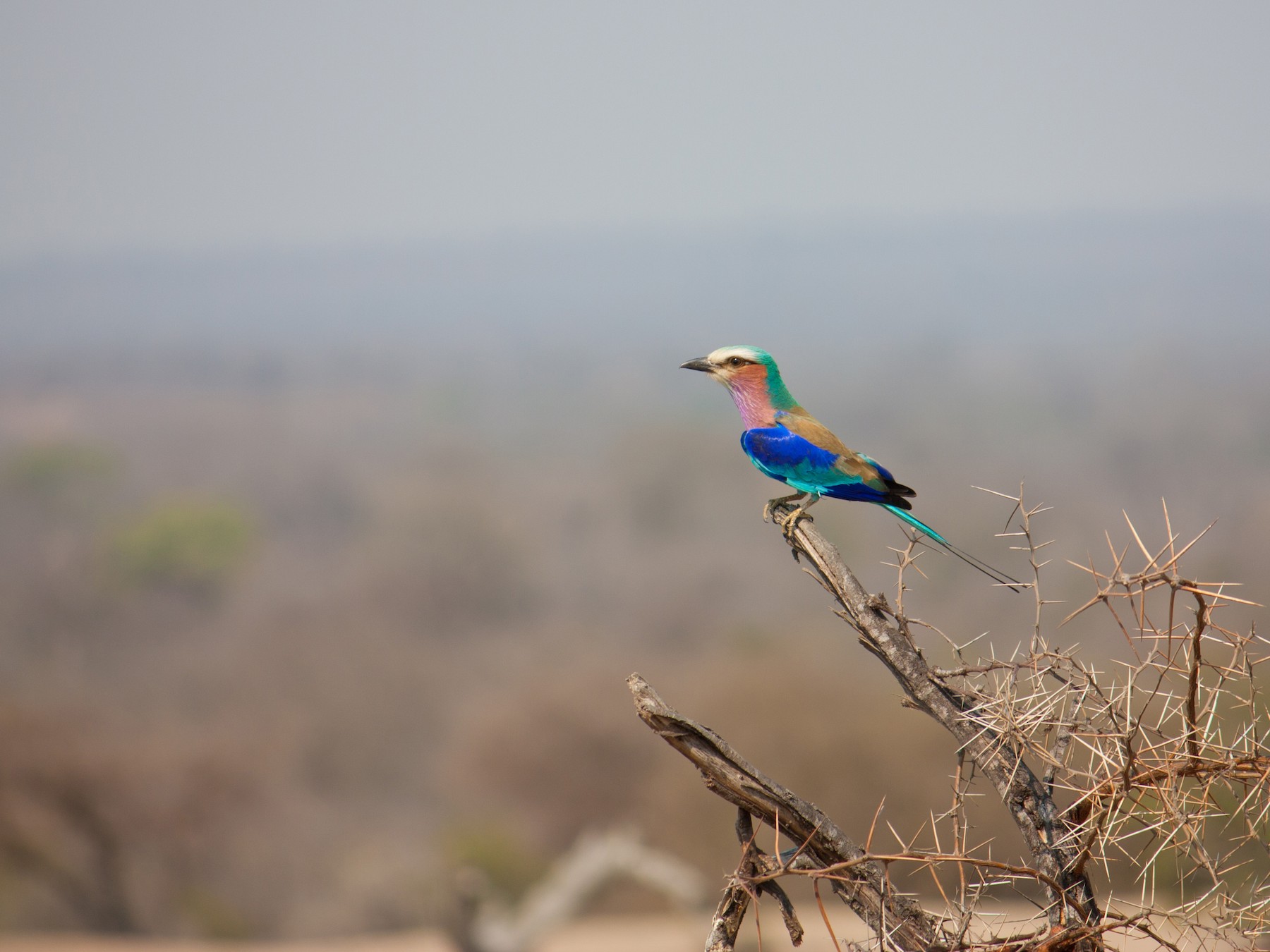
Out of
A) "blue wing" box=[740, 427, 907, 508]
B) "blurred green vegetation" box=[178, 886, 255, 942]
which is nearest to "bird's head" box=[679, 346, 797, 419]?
"blue wing" box=[740, 427, 907, 508]

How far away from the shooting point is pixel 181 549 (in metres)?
55.1

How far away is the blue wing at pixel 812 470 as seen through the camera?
481cm

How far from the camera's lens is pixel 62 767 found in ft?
108

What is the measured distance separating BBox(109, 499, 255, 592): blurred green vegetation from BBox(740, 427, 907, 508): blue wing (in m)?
54.3

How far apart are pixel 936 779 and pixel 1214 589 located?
26.1 metres

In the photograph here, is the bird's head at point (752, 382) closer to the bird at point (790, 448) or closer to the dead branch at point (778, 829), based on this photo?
the bird at point (790, 448)

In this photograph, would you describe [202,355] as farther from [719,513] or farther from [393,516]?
[719,513]

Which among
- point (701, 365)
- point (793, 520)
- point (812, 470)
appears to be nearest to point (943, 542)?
point (793, 520)

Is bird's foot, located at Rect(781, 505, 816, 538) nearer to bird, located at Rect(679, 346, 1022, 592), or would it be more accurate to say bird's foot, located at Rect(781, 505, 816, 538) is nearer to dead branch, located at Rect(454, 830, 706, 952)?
bird, located at Rect(679, 346, 1022, 592)

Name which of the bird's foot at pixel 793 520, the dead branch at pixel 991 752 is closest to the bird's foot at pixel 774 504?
the bird's foot at pixel 793 520

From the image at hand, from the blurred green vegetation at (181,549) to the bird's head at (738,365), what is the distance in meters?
54.0

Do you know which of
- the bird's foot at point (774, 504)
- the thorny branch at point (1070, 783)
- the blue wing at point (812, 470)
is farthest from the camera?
the bird's foot at point (774, 504)

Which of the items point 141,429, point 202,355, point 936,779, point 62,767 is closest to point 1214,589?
point 936,779

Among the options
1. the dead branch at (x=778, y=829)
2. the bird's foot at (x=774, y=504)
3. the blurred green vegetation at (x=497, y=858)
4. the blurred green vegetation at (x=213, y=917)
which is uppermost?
the bird's foot at (x=774, y=504)
